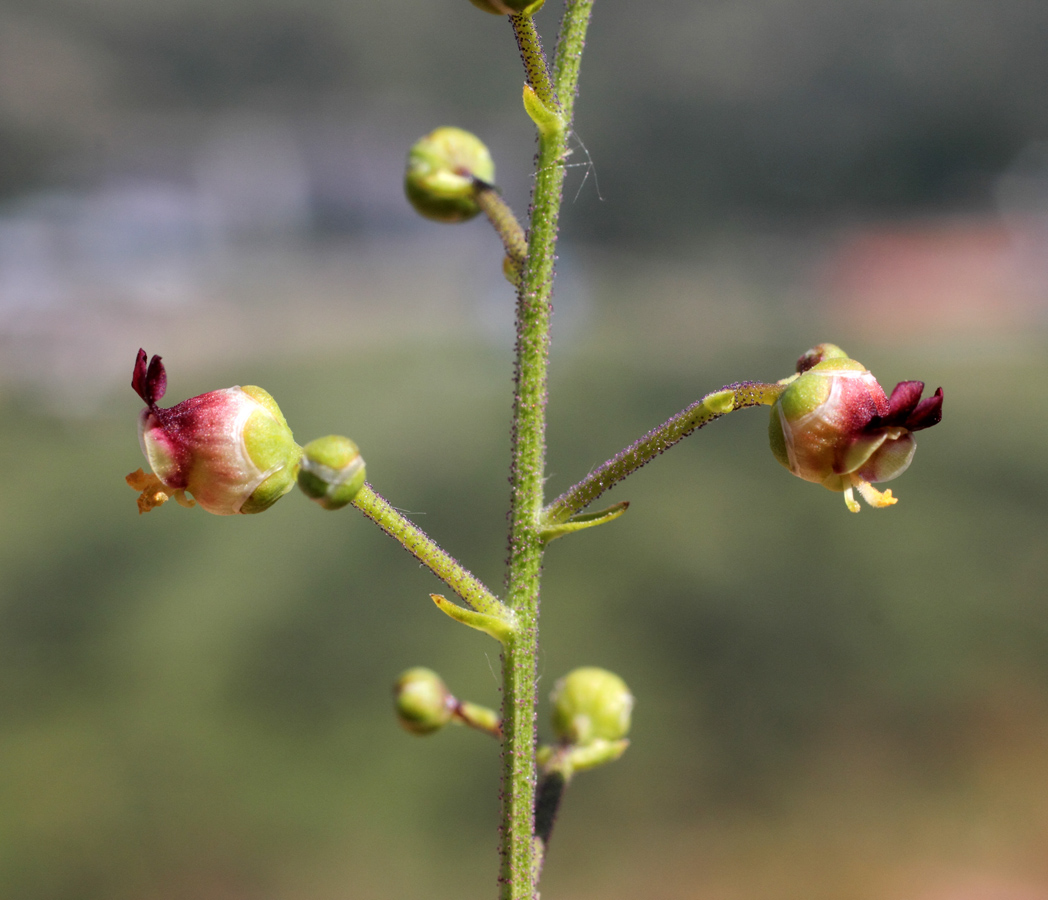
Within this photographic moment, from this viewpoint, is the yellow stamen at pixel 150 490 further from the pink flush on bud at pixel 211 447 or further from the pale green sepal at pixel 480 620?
the pale green sepal at pixel 480 620

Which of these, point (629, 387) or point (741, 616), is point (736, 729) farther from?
point (629, 387)

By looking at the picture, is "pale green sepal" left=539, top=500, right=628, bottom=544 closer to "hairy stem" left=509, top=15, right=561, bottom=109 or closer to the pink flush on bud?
the pink flush on bud

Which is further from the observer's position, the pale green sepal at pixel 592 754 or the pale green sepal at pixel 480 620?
the pale green sepal at pixel 592 754

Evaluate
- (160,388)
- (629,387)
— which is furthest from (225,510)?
(629,387)

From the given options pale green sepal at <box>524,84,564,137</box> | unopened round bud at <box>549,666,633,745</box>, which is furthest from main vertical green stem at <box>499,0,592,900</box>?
unopened round bud at <box>549,666,633,745</box>

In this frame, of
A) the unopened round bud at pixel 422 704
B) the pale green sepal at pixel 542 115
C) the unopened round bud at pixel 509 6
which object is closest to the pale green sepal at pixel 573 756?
the unopened round bud at pixel 422 704

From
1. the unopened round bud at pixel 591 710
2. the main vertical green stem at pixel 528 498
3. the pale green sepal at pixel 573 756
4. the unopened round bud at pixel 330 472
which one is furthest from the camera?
the unopened round bud at pixel 591 710
